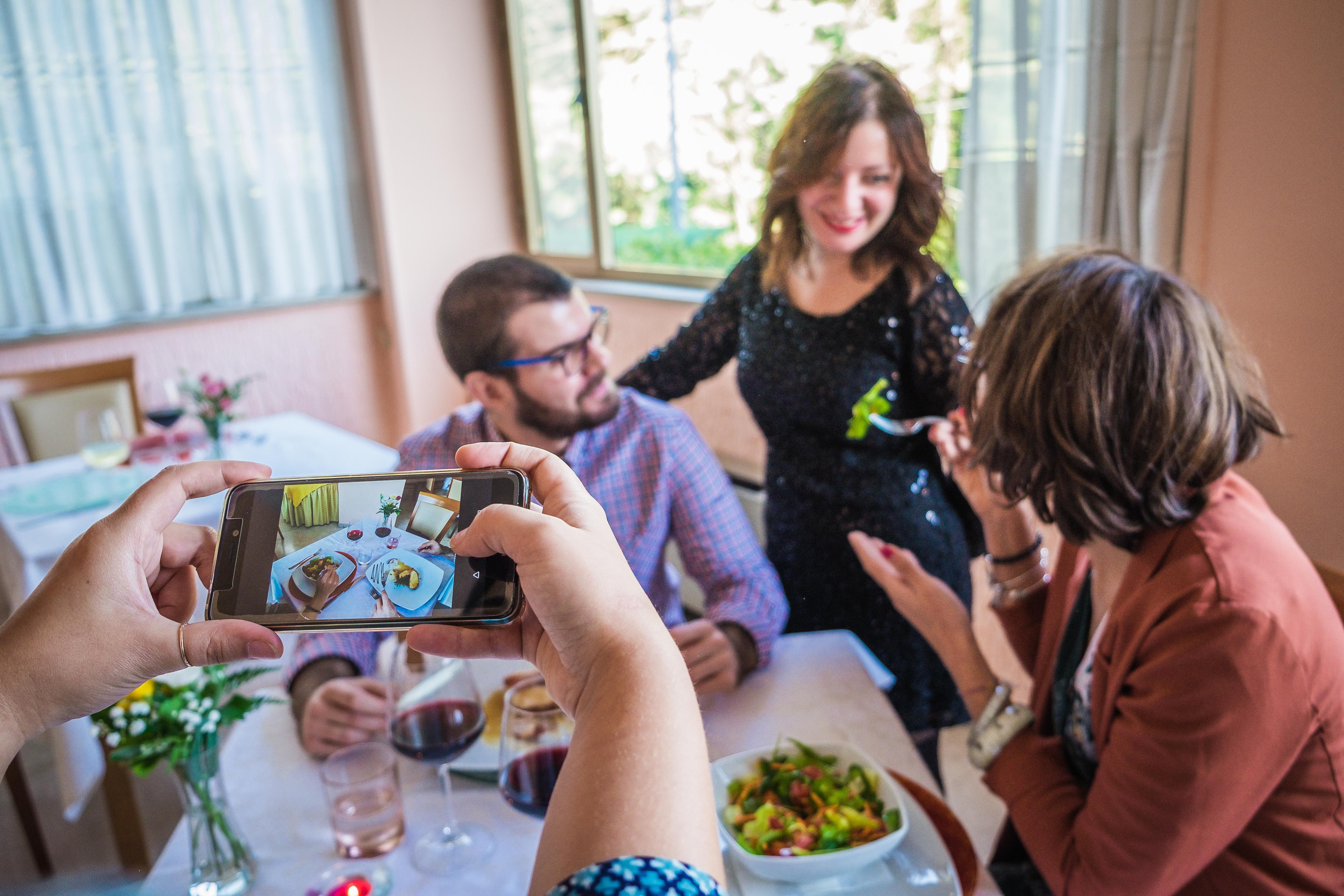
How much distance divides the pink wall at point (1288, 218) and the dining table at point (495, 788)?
0.40 meters

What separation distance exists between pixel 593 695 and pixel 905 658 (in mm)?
859

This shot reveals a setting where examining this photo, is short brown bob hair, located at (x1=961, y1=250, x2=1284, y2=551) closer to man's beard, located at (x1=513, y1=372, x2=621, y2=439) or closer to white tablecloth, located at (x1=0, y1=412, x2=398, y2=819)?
man's beard, located at (x1=513, y1=372, x2=621, y2=439)

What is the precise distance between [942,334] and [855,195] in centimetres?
21

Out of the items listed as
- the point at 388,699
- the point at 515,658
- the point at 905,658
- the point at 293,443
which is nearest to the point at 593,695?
the point at 515,658

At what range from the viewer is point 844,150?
878 millimetres

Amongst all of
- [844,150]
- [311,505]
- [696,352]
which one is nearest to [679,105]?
[696,352]

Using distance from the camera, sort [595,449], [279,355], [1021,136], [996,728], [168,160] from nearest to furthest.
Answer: [996,728], [595,449], [1021,136], [168,160], [279,355]

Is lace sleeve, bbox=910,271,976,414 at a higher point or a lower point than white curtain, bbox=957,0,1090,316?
lower

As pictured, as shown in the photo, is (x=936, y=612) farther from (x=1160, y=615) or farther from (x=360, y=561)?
(x=360, y=561)

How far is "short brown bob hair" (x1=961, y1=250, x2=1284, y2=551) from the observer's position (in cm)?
64

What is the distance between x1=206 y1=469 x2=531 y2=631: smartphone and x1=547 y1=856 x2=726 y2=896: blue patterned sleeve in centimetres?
10

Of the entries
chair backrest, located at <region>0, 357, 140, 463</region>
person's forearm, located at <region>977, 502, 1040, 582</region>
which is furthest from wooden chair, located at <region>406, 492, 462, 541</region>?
chair backrest, located at <region>0, 357, 140, 463</region>

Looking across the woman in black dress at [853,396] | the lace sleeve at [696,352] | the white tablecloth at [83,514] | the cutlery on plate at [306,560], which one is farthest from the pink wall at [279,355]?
the cutlery on plate at [306,560]

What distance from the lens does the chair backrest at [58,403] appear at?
1.92 meters
